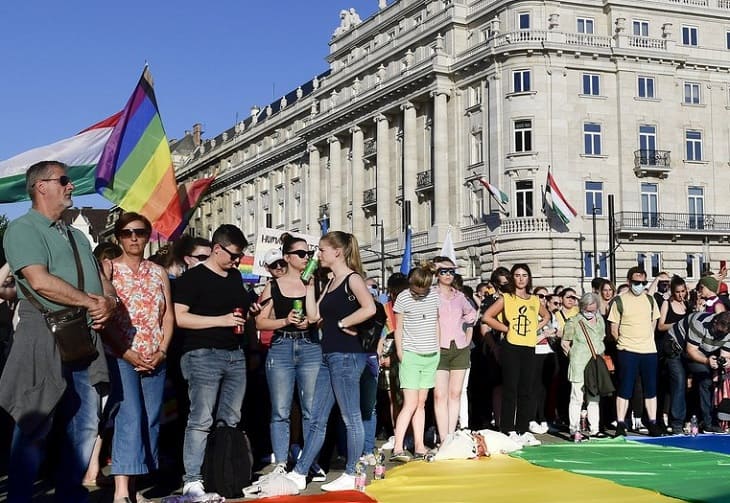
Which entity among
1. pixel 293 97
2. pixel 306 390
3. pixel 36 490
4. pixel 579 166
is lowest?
pixel 36 490

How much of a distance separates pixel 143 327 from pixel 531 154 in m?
43.3

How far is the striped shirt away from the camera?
10484mm

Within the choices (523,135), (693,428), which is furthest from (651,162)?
(693,428)

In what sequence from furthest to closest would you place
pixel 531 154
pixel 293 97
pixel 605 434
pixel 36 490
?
pixel 293 97
pixel 531 154
pixel 605 434
pixel 36 490

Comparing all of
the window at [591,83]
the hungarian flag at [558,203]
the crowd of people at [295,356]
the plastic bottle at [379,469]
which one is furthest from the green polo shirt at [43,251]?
the window at [591,83]

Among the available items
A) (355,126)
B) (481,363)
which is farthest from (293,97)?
(481,363)

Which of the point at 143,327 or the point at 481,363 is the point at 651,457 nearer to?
the point at 481,363

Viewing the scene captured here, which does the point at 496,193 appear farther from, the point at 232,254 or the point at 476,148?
the point at 232,254

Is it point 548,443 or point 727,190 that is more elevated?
point 727,190

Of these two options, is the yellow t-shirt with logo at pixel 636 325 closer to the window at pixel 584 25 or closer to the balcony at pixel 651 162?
the balcony at pixel 651 162

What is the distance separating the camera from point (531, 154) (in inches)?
1937

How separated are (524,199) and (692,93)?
38.2 feet

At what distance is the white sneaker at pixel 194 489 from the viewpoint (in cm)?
778

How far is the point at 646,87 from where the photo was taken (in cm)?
5138
